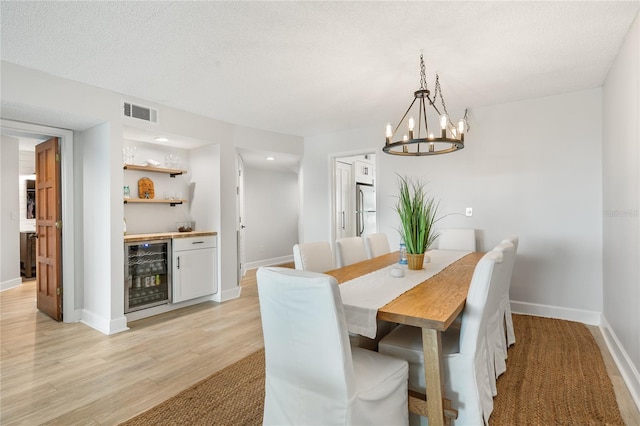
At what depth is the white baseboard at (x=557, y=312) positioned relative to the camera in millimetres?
3316

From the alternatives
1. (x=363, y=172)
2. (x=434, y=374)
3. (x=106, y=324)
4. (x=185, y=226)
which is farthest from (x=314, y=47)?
(x=363, y=172)

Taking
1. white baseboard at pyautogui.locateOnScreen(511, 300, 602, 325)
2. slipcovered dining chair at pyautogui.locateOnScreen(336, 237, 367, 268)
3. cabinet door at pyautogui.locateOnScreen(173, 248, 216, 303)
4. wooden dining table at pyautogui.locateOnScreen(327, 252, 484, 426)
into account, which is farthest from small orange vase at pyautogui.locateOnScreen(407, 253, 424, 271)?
cabinet door at pyautogui.locateOnScreen(173, 248, 216, 303)

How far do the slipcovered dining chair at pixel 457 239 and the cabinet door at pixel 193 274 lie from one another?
112 inches

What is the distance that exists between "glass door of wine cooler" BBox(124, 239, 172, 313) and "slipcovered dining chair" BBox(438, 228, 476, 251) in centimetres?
319

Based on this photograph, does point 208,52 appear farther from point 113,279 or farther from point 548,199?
point 548,199

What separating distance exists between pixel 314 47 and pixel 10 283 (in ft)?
18.7

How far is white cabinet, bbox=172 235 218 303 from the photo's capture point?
3.86m

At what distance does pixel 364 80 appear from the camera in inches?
119

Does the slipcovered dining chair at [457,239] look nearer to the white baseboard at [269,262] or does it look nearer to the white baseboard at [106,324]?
the white baseboard at [106,324]

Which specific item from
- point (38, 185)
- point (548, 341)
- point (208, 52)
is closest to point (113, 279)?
point (38, 185)

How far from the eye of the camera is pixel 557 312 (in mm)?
3471

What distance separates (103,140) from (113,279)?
4.55 ft

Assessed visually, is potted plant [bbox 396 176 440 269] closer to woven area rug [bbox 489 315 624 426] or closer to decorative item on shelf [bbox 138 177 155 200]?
woven area rug [bbox 489 315 624 426]

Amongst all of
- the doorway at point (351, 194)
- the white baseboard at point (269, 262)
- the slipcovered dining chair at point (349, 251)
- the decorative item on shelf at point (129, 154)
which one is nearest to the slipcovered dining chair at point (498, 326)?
the slipcovered dining chair at point (349, 251)
